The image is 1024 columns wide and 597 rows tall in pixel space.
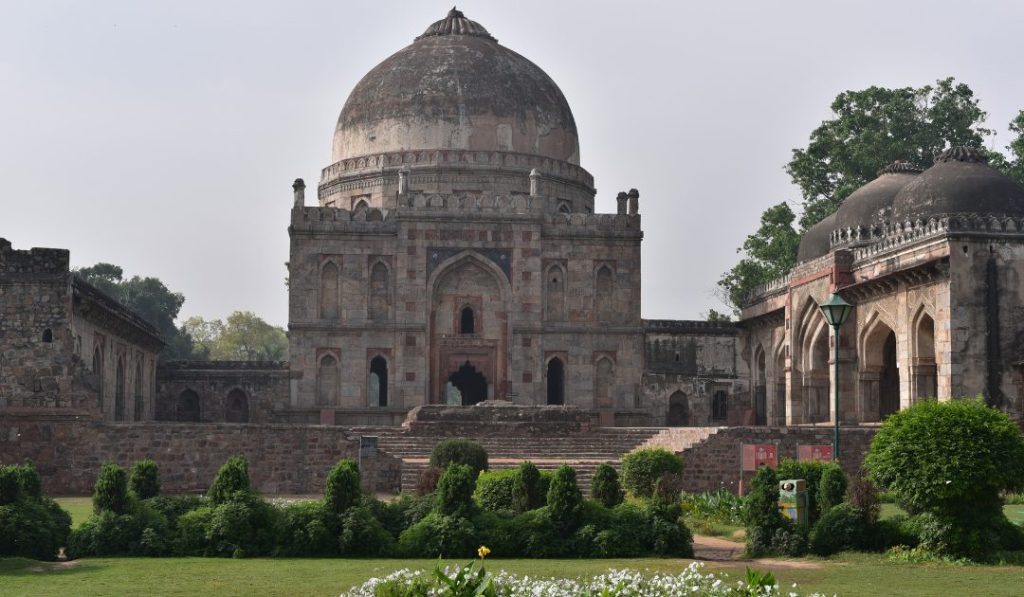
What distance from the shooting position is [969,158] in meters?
31.9

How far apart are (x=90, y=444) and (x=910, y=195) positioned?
18294 millimetres

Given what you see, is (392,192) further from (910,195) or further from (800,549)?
(800,549)

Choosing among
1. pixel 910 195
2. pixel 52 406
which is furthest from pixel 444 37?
pixel 52 406

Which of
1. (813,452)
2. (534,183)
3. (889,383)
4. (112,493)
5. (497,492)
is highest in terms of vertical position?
(534,183)

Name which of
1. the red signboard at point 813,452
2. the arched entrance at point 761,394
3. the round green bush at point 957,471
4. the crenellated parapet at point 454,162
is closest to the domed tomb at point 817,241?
the arched entrance at point 761,394

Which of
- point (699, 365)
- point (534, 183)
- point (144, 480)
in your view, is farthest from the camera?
point (699, 365)

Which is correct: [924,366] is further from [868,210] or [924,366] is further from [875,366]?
[868,210]

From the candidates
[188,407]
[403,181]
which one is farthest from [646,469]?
[188,407]

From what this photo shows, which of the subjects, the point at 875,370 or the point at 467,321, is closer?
the point at 875,370

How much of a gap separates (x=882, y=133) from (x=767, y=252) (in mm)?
5125

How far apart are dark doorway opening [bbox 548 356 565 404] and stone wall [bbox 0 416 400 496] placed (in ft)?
39.4

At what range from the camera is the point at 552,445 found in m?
28.2

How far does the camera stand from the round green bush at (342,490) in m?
→ 15.3

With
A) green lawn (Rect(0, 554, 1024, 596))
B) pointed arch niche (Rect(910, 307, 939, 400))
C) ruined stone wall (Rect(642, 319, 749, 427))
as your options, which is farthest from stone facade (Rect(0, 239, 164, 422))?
ruined stone wall (Rect(642, 319, 749, 427))
